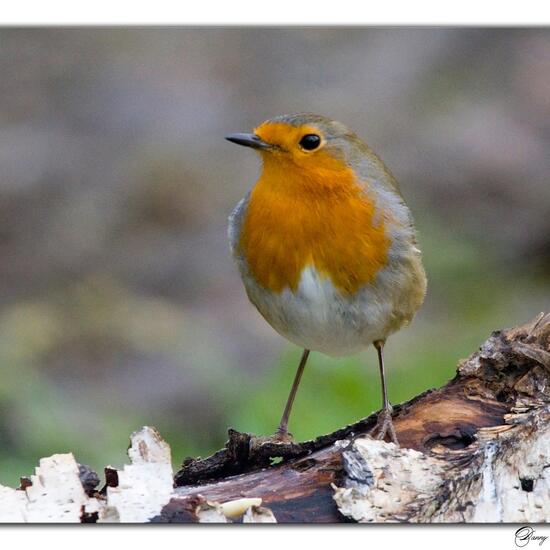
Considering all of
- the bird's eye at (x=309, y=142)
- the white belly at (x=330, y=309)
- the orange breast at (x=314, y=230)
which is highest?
the bird's eye at (x=309, y=142)

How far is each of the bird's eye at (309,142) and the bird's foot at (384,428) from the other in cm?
70

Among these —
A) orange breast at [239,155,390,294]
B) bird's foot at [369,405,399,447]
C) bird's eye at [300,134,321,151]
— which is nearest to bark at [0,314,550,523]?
bird's foot at [369,405,399,447]

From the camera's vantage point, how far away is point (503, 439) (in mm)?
2631

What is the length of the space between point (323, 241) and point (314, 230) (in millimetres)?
36

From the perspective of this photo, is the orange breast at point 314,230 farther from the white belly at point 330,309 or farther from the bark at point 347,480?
the bark at point 347,480

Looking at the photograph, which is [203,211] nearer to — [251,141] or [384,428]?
[251,141]

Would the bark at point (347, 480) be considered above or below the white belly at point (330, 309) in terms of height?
below

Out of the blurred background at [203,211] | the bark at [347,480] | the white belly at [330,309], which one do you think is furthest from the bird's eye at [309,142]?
the bark at [347,480]

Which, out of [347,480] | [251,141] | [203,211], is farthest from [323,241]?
[203,211]

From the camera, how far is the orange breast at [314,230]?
2771mm

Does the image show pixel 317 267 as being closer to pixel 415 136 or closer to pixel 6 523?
pixel 6 523

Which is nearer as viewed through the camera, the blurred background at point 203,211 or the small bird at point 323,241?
the small bird at point 323,241

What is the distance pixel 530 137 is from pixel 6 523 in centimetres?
235

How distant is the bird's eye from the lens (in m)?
2.82
